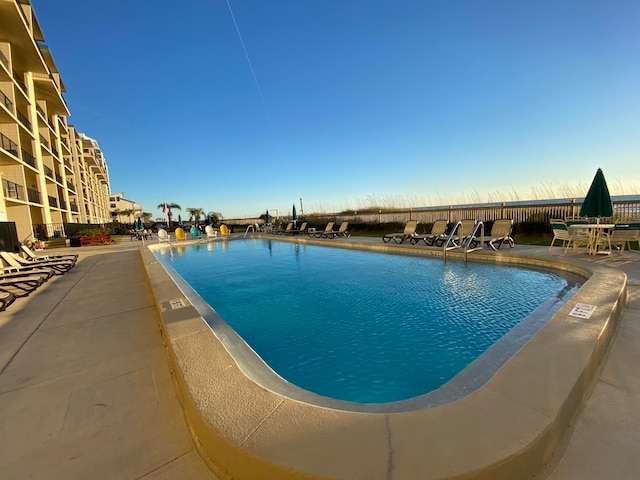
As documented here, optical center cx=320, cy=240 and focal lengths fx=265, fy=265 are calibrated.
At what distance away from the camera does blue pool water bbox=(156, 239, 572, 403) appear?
2.72 metres

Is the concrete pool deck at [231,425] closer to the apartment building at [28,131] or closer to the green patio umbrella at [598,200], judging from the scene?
the green patio umbrella at [598,200]

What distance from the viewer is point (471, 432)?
1.22 m

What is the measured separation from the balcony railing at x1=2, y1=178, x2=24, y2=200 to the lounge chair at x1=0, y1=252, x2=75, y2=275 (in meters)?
9.58

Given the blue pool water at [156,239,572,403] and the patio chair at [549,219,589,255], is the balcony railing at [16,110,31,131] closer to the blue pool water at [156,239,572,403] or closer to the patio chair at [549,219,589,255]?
the blue pool water at [156,239,572,403]

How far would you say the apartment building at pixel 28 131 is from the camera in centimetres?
1360

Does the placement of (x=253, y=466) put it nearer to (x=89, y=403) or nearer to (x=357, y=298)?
(x=89, y=403)

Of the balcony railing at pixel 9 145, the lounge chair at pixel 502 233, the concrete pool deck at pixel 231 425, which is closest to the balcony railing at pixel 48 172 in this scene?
the balcony railing at pixel 9 145

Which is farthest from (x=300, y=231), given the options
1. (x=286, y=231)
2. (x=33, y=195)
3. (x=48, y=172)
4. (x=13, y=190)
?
(x=48, y=172)

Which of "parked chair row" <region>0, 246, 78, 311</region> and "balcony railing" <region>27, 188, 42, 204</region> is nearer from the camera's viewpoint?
"parked chair row" <region>0, 246, 78, 311</region>

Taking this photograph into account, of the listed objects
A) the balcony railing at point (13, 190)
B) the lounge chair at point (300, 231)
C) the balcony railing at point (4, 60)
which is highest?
the balcony railing at point (4, 60)

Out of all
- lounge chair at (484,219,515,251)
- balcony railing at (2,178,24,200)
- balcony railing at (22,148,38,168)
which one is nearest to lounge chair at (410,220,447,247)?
lounge chair at (484,219,515,251)

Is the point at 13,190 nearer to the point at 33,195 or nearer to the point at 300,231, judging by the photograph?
the point at 33,195

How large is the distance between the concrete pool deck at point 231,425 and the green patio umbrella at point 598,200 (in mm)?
5235

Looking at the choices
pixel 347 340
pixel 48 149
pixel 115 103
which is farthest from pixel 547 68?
pixel 48 149
